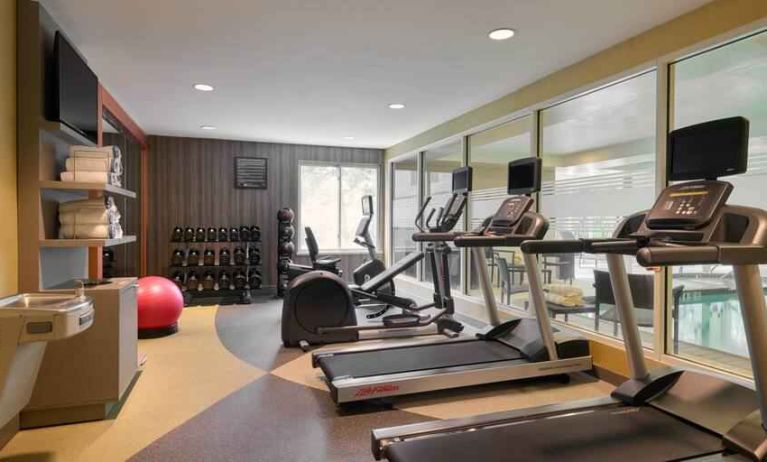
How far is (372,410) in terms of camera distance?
3098 mm

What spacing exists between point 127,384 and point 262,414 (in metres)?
1.02

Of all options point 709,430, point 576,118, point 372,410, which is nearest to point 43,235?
point 372,410

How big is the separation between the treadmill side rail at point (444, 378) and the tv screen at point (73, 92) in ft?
8.48

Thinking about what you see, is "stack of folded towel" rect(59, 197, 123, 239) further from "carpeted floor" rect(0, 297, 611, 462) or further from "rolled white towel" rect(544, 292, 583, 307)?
"rolled white towel" rect(544, 292, 583, 307)

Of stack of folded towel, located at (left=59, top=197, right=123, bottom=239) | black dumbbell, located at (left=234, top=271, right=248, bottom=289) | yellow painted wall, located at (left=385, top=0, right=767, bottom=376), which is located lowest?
black dumbbell, located at (left=234, top=271, right=248, bottom=289)

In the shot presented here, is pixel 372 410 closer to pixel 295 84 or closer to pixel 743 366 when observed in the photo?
pixel 743 366

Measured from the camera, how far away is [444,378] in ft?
10.6

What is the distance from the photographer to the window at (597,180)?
364cm

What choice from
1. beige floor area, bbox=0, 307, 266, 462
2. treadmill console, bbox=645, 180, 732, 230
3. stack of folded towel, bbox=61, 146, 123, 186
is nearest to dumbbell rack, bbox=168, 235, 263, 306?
beige floor area, bbox=0, 307, 266, 462

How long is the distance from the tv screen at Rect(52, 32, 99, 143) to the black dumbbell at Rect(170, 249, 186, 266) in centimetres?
364

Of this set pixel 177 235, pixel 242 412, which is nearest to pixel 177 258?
pixel 177 235

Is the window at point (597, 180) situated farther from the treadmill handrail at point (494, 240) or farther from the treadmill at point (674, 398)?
the treadmill at point (674, 398)

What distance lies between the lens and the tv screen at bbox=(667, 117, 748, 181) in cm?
204

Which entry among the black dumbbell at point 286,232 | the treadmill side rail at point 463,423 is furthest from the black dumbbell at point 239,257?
the treadmill side rail at point 463,423
